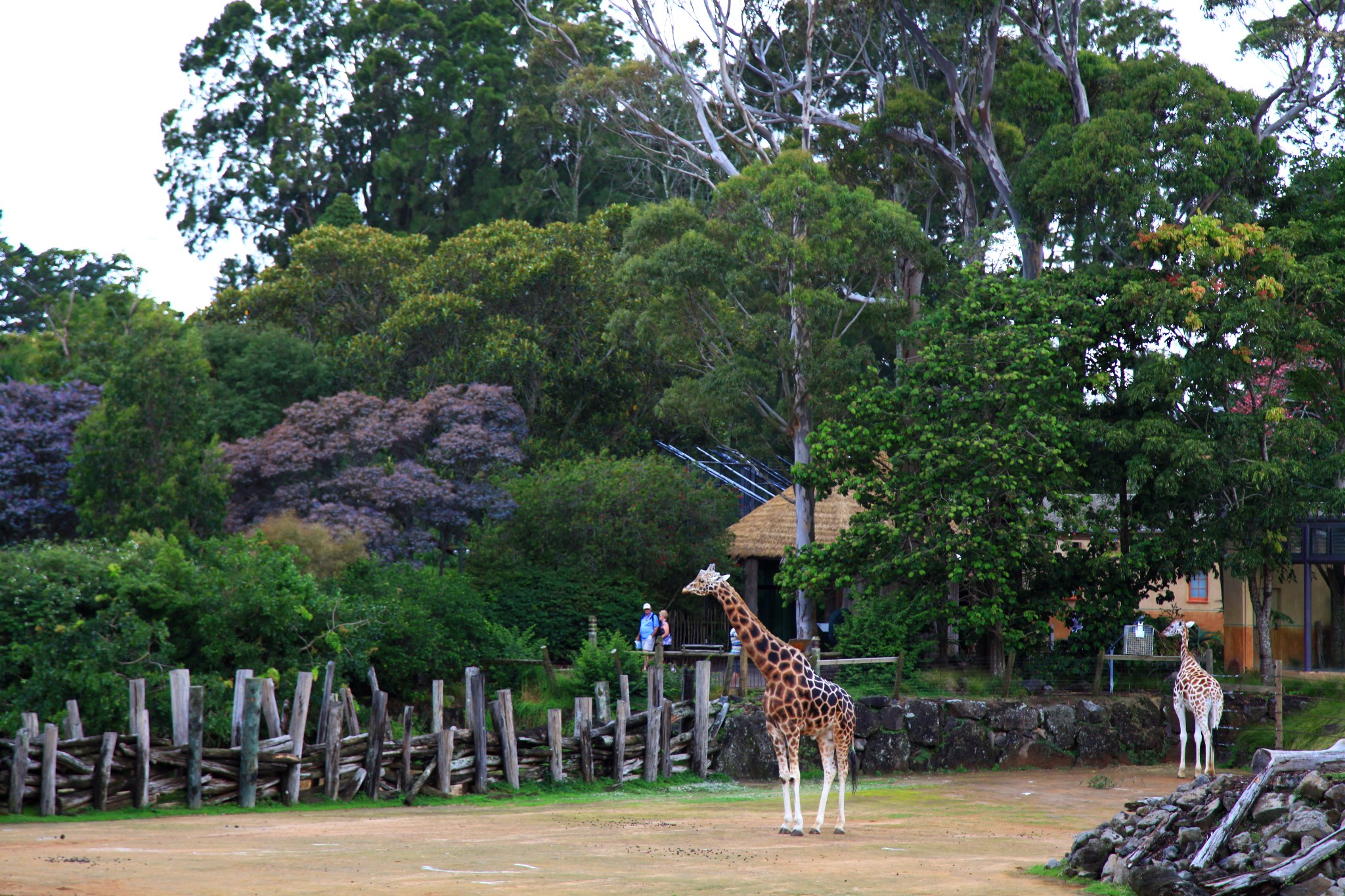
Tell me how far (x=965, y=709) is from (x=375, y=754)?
10.5 meters

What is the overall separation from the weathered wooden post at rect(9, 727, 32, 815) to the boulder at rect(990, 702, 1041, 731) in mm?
14937

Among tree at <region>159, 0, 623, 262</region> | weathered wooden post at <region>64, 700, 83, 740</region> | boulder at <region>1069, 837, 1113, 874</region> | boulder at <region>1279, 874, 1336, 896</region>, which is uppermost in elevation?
tree at <region>159, 0, 623, 262</region>

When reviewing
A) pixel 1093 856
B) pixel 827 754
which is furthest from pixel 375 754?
pixel 1093 856

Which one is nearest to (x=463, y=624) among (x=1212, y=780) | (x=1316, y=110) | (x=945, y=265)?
(x=945, y=265)

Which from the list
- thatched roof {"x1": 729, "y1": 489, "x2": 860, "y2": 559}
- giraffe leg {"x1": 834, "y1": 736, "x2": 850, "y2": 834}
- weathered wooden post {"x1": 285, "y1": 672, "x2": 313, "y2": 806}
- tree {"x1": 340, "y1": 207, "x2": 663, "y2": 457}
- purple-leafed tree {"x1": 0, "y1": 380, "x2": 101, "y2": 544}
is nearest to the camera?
giraffe leg {"x1": 834, "y1": 736, "x2": 850, "y2": 834}

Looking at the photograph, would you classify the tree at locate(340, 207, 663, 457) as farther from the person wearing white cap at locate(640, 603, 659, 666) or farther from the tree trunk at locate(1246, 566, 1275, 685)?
the tree trunk at locate(1246, 566, 1275, 685)

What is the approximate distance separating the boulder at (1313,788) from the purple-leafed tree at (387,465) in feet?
65.7

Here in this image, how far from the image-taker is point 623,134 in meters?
32.2

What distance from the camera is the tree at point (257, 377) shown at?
34000 mm

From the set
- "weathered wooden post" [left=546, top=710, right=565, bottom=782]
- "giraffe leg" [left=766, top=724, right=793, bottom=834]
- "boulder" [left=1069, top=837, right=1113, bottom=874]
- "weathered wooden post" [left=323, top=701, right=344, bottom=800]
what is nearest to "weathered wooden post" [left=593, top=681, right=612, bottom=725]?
"weathered wooden post" [left=546, top=710, right=565, bottom=782]

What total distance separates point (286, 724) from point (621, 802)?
437 cm

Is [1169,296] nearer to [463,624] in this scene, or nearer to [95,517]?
[463,624]

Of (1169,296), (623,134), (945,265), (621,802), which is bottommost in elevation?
(621,802)

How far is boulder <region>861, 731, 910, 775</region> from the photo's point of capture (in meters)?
21.2
